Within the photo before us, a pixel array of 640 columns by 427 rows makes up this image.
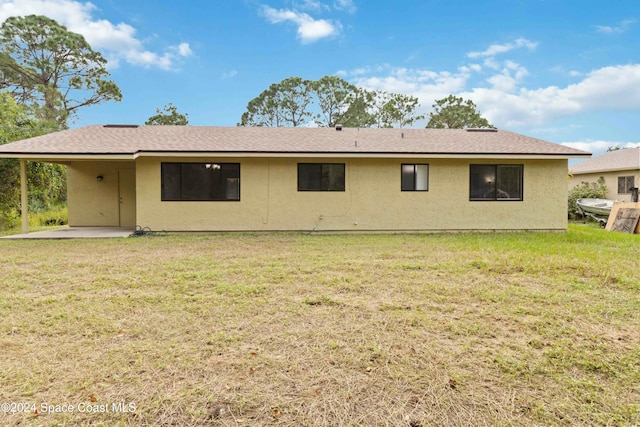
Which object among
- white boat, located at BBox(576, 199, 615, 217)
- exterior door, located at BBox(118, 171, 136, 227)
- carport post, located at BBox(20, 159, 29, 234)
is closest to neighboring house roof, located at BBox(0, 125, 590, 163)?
carport post, located at BBox(20, 159, 29, 234)

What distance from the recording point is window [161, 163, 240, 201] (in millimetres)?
10648

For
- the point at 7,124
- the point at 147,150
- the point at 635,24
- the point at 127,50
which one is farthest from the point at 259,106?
the point at 635,24

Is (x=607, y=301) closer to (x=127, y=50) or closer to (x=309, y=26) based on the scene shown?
(x=309, y=26)

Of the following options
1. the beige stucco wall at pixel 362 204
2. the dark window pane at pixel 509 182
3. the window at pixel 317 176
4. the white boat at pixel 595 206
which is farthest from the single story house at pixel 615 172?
the window at pixel 317 176

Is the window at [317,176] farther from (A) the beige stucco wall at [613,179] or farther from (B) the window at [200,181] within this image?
(A) the beige stucco wall at [613,179]

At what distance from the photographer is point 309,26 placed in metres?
21.0

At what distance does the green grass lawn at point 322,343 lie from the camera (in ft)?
7.07

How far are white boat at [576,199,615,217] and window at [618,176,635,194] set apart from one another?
3651mm

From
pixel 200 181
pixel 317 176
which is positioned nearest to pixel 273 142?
pixel 317 176

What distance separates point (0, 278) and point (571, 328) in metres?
7.88

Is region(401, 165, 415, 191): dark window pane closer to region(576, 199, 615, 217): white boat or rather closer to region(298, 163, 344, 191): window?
region(298, 163, 344, 191): window

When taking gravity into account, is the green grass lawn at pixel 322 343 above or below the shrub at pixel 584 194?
below

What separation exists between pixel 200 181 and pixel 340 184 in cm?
455

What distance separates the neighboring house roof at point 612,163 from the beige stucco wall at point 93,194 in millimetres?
22965
